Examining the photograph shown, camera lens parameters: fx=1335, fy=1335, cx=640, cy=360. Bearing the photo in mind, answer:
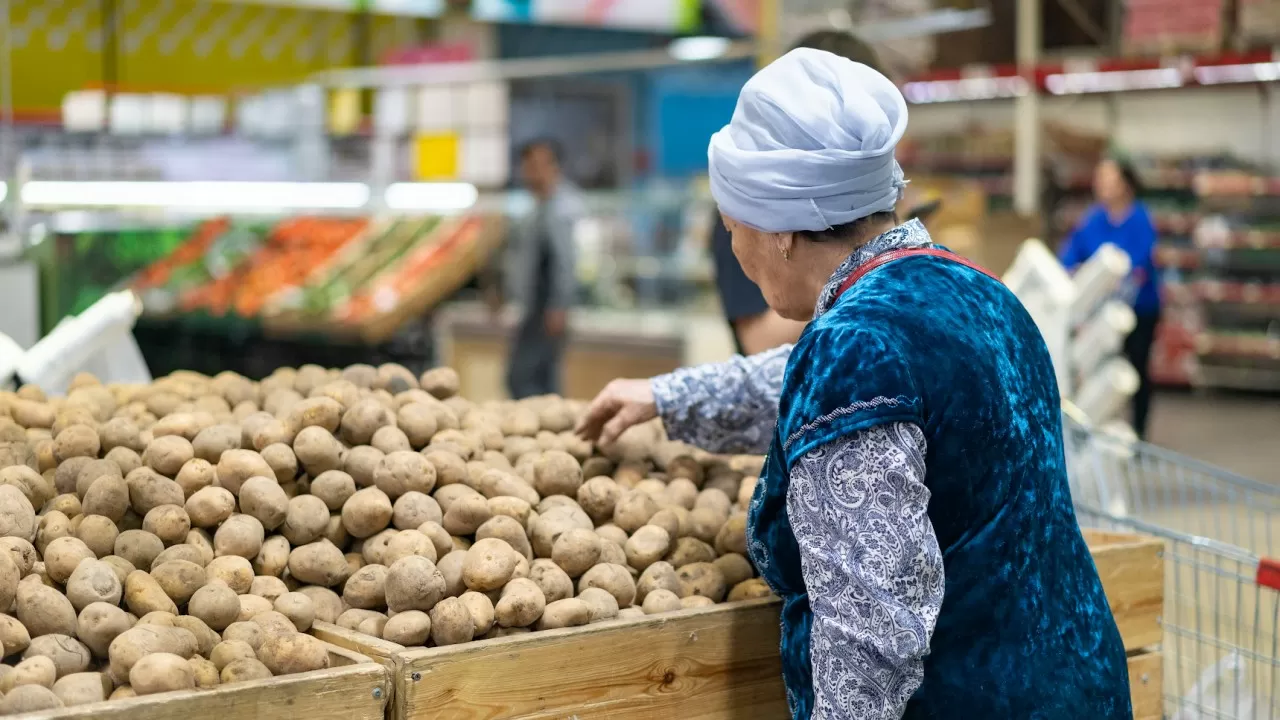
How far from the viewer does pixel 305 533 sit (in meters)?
1.99

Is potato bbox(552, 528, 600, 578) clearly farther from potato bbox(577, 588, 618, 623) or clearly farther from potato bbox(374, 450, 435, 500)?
potato bbox(374, 450, 435, 500)

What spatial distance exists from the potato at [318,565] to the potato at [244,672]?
13.5 inches

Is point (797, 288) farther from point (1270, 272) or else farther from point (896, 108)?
point (1270, 272)

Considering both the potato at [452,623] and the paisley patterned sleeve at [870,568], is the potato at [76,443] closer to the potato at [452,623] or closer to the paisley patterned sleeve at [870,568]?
the potato at [452,623]

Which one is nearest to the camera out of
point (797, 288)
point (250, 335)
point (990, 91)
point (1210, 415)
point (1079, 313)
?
point (797, 288)

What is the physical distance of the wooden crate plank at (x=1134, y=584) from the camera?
90.9 inches

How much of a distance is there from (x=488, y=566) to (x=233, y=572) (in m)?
0.35

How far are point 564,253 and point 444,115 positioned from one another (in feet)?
6.68

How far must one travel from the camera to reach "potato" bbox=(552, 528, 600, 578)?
200 centimetres

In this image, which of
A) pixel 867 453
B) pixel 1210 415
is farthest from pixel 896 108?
pixel 1210 415

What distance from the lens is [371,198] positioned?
8.05 m

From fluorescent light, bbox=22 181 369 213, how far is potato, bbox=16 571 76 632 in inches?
195

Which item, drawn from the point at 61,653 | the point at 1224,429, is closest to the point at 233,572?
the point at 61,653

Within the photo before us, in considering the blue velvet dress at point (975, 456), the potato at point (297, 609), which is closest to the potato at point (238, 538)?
the potato at point (297, 609)
